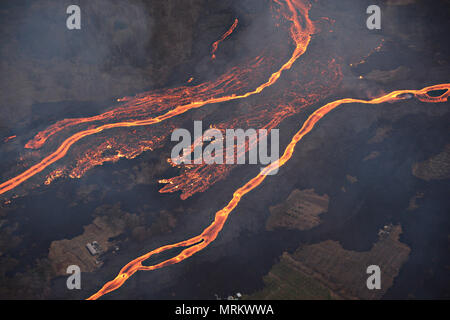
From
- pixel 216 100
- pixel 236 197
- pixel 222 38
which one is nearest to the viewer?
pixel 236 197

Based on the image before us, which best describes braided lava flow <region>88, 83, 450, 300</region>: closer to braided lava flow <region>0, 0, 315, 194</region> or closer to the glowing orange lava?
braided lava flow <region>0, 0, 315, 194</region>

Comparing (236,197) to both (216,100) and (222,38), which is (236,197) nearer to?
(216,100)

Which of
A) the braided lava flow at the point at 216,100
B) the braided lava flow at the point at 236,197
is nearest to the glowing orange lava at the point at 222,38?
the braided lava flow at the point at 216,100

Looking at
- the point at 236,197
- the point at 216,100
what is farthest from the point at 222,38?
the point at 236,197

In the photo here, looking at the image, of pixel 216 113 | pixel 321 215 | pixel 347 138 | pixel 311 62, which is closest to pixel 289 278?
pixel 321 215

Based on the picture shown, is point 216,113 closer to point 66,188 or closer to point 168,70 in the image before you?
point 168,70

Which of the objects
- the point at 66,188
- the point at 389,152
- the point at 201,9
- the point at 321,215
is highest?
the point at 201,9
